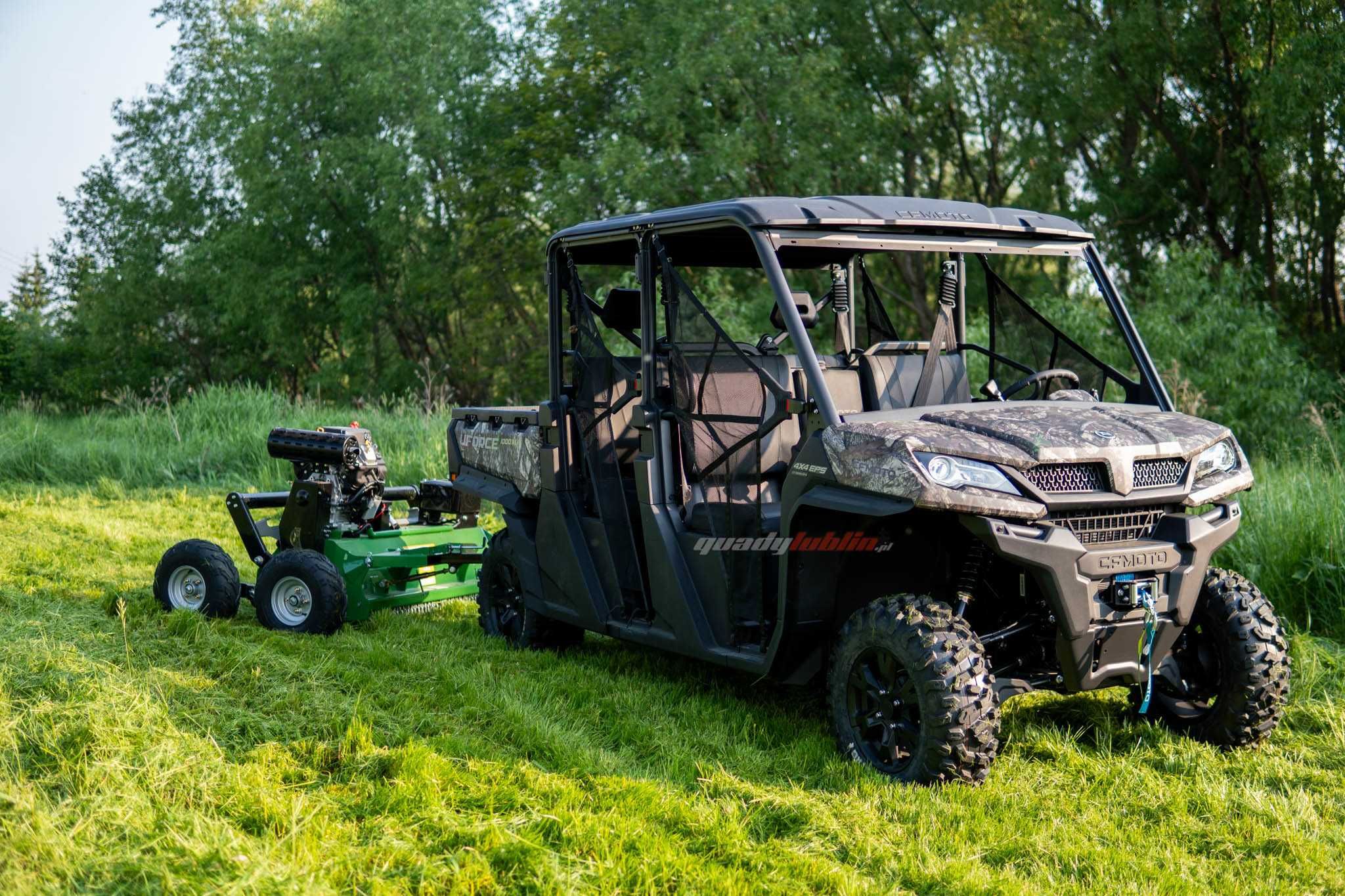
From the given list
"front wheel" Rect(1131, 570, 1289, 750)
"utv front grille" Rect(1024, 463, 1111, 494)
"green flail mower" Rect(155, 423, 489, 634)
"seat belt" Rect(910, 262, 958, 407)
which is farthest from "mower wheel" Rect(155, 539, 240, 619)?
"front wheel" Rect(1131, 570, 1289, 750)

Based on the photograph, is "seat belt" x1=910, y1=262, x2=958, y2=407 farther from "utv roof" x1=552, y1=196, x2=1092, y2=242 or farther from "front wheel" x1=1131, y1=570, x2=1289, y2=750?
"front wheel" x1=1131, y1=570, x2=1289, y2=750

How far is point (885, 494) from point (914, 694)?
0.78 m

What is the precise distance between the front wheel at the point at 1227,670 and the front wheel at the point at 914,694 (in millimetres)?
864

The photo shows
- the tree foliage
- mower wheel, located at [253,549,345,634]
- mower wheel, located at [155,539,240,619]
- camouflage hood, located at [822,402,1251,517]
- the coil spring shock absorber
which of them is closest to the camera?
camouflage hood, located at [822,402,1251,517]

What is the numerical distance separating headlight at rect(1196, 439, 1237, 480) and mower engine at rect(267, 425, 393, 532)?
4.56 meters

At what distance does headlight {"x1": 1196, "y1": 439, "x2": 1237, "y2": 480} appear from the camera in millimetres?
4758

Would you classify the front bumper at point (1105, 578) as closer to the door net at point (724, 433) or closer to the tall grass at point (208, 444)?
the door net at point (724, 433)

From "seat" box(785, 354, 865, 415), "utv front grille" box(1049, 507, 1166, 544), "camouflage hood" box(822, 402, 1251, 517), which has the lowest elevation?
"utv front grille" box(1049, 507, 1166, 544)

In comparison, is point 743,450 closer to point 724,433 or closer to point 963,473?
point 724,433

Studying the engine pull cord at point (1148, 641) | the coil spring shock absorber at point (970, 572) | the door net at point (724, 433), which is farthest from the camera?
the door net at point (724, 433)

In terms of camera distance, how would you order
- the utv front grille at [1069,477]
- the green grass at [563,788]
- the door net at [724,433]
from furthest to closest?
the door net at [724,433] → the utv front grille at [1069,477] → the green grass at [563,788]

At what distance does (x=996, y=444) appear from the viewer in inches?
174

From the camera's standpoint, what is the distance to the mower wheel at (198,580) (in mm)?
7094

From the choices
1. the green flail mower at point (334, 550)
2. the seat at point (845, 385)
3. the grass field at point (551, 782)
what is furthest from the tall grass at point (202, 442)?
the seat at point (845, 385)
